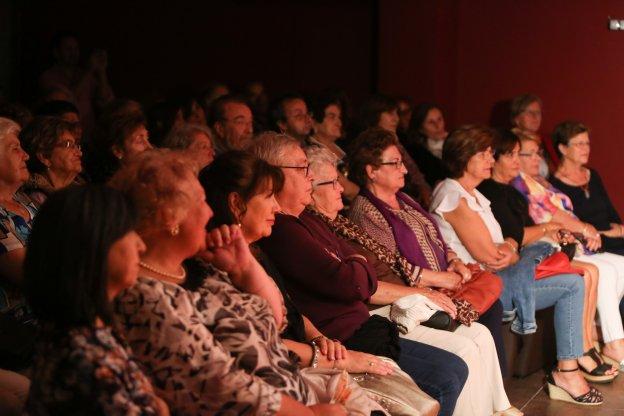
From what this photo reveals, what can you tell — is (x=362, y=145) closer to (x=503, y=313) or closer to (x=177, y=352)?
(x=503, y=313)

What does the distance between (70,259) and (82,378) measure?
23cm

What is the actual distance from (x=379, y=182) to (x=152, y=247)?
2125 millimetres

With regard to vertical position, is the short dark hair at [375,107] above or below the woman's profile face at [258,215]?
below

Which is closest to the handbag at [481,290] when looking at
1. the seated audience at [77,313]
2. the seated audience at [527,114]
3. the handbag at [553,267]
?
the handbag at [553,267]

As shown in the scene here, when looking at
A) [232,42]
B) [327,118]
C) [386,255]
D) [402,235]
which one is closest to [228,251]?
[386,255]

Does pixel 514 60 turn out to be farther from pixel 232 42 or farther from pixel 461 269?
pixel 461 269

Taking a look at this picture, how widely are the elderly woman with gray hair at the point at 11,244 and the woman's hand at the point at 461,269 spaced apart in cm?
192

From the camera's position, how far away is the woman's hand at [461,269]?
432 cm

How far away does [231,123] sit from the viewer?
517cm

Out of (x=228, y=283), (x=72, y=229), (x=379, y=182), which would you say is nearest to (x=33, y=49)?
(x=379, y=182)

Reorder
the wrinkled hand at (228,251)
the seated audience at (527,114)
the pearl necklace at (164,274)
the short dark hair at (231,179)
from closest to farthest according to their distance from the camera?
the pearl necklace at (164,274) → the wrinkled hand at (228,251) → the short dark hair at (231,179) → the seated audience at (527,114)

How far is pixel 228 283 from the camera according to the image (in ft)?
8.43

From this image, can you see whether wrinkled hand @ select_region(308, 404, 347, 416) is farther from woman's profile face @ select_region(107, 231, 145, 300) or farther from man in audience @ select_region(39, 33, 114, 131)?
man in audience @ select_region(39, 33, 114, 131)

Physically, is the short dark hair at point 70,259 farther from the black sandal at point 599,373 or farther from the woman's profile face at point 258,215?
the black sandal at point 599,373
